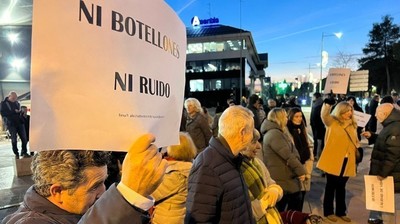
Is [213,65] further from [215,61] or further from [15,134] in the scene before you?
[15,134]

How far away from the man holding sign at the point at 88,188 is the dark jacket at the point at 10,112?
896cm

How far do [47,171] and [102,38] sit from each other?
0.57 metres

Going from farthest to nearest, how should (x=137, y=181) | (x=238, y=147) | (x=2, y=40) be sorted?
1. (x=2, y=40)
2. (x=238, y=147)
3. (x=137, y=181)

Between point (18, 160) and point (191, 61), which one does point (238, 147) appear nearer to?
point (18, 160)

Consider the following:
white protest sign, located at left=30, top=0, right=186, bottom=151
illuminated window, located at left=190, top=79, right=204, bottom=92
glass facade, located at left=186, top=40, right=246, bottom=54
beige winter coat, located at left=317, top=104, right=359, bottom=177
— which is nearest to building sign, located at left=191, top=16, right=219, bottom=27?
glass facade, located at left=186, top=40, right=246, bottom=54

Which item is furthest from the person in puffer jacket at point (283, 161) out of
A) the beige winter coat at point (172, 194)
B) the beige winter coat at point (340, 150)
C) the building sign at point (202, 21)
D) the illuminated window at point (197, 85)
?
the building sign at point (202, 21)

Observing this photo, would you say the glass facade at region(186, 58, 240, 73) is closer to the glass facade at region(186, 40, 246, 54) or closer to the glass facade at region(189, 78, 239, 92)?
the glass facade at region(186, 40, 246, 54)

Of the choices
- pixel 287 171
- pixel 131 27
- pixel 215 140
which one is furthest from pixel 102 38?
pixel 287 171

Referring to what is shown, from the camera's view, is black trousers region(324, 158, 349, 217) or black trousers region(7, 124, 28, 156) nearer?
black trousers region(324, 158, 349, 217)

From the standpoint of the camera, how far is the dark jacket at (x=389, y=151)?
487 cm

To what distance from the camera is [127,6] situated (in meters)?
1.30

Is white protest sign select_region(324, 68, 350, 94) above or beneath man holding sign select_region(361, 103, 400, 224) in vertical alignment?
above

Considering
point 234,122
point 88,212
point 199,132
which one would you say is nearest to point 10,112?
point 199,132

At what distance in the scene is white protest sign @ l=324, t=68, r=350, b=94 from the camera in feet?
28.1
